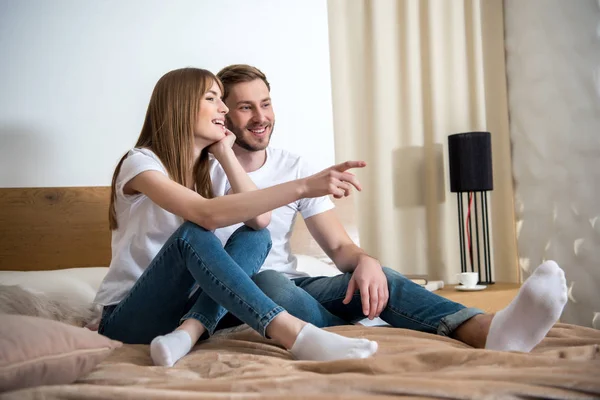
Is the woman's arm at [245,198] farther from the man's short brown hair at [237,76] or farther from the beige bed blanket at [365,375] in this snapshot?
the man's short brown hair at [237,76]

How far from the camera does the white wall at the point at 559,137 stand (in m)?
2.87

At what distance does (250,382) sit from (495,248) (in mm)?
2632

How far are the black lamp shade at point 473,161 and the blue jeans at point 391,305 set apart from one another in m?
1.41

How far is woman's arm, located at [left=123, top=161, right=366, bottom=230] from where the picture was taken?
55.1 inches

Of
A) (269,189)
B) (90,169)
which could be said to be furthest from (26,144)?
(269,189)

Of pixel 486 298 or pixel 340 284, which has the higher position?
pixel 340 284

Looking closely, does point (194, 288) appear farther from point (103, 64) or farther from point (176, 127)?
point (103, 64)

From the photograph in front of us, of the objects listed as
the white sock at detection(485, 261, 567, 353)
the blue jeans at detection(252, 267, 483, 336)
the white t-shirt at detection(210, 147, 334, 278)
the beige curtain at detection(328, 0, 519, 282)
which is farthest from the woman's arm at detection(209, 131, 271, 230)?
the beige curtain at detection(328, 0, 519, 282)

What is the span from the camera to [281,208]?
195cm

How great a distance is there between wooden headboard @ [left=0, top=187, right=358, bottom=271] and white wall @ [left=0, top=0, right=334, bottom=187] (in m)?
0.06

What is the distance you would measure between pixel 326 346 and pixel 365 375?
24 cm

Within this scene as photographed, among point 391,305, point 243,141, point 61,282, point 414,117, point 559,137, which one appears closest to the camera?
point 391,305

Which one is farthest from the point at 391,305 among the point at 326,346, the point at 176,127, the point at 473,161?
the point at 473,161

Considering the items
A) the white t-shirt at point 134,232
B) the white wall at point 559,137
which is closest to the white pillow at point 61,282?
the white t-shirt at point 134,232
